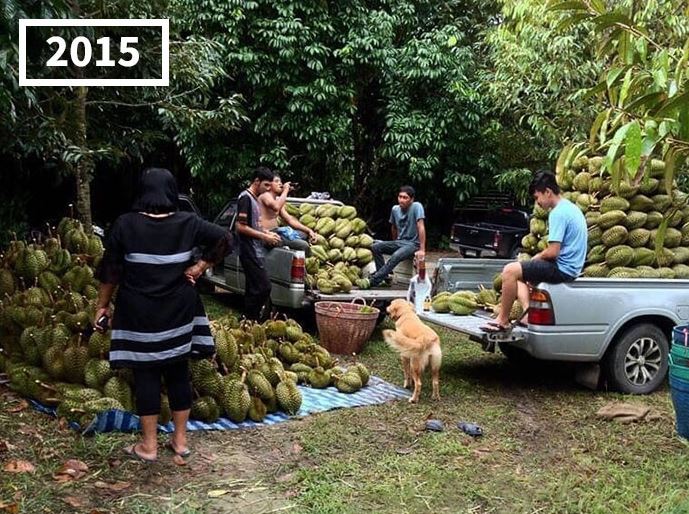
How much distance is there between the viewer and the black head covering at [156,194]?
4660 mm

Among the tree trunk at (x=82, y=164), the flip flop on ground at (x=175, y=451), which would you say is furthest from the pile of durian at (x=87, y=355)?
the tree trunk at (x=82, y=164)

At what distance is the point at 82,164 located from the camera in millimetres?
8500

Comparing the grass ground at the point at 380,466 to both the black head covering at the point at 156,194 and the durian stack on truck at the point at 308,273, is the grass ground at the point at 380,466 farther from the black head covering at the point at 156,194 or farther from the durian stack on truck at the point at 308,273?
the durian stack on truck at the point at 308,273

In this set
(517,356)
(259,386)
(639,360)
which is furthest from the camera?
(517,356)

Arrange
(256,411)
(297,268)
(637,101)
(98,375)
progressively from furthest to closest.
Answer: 1. (297,268)
2. (256,411)
3. (98,375)
4. (637,101)

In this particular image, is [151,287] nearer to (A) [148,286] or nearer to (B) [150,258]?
(A) [148,286]

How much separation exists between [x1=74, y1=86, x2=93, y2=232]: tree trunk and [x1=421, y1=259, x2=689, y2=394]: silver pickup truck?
13.9ft

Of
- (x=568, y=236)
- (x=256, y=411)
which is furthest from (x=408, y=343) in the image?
(x=568, y=236)

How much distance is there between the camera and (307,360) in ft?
→ 22.5

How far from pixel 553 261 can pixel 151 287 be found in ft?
12.1

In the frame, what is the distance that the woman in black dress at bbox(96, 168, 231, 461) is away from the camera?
15.2 feet

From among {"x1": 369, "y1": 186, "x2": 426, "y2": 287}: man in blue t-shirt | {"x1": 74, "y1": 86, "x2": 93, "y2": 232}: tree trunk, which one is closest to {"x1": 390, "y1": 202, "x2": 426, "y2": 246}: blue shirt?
{"x1": 369, "y1": 186, "x2": 426, "y2": 287}: man in blue t-shirt

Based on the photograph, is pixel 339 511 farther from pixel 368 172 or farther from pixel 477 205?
pixel 477 205

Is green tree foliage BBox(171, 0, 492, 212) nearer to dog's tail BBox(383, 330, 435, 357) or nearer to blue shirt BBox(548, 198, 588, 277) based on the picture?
blue shirt BBox(548, 198, 588, 277)
